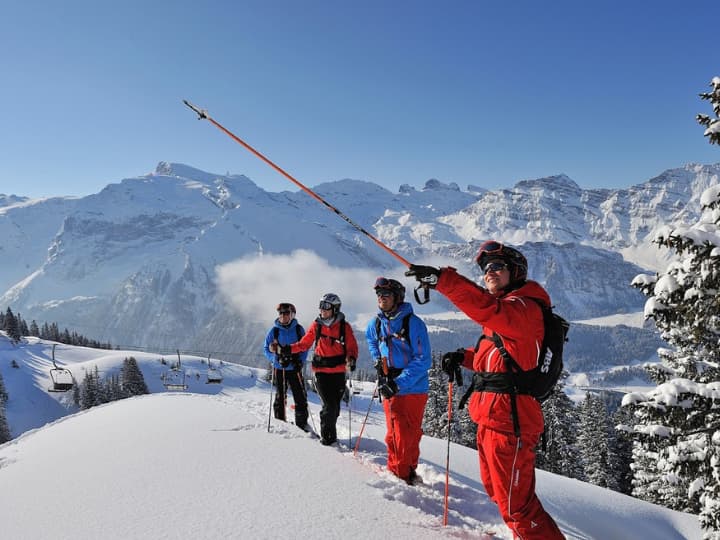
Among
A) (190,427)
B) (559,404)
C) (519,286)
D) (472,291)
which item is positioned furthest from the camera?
(559,404)

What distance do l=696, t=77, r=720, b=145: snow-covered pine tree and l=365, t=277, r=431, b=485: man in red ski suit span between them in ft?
16.6

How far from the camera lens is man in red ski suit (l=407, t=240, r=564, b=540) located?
427 centimetres

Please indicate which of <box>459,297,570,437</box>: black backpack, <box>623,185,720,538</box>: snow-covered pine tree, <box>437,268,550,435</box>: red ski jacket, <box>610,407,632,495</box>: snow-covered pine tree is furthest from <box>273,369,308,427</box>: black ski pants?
<box>610,407,632,495</box>: snow-covered pine tree

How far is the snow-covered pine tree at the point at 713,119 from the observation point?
6.73m

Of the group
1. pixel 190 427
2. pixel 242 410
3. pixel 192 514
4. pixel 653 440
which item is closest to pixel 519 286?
pixel 192 514

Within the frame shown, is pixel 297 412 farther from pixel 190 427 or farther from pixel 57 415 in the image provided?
pixel 57 415

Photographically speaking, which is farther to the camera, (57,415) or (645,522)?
(57,415)

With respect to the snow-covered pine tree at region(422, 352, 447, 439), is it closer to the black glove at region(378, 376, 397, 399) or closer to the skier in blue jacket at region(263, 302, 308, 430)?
the skier in blue jacket at region(263, 302, 308, 430)

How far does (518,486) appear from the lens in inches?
175

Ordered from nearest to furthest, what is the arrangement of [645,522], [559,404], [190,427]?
[645,522]
[190,427]
[559,404]

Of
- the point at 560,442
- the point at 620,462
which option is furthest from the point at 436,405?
the point at 620,462

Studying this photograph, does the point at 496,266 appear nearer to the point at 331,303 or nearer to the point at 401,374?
the point at 401,374

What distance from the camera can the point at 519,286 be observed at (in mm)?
4719

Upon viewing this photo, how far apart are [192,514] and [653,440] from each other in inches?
293
